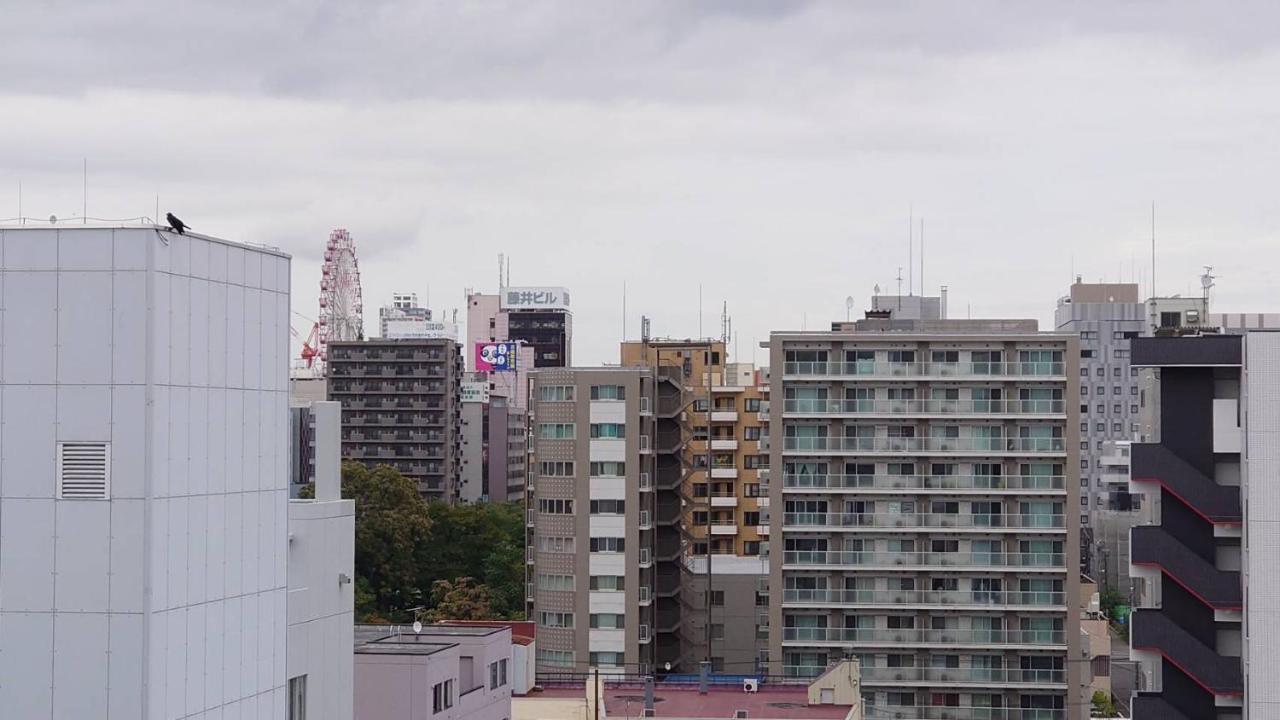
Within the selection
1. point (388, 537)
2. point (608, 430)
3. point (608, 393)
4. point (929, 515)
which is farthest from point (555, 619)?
point (388, 537)

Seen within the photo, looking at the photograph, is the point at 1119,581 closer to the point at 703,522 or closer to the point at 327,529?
the point at 703,522

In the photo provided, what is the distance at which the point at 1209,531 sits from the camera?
4962 cm

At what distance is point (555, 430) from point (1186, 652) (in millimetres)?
39888

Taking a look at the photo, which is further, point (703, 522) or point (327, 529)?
point (703, 522)

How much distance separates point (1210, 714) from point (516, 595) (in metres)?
70.6

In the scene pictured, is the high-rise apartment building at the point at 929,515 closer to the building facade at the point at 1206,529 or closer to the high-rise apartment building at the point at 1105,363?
the building facade at the point at 1206,529

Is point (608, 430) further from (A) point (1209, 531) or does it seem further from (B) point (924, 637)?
(A) point (1209, 531)

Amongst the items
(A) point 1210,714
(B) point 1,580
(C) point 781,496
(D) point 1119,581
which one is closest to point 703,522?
(C) point 781,496

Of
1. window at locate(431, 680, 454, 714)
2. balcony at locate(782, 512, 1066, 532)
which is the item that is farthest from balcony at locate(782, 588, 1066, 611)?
window at locate(431, 680, 454, 714)

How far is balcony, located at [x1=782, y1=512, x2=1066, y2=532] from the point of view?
79.1 m

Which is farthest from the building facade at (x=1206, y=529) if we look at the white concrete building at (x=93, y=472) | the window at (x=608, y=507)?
the window at (x=608, y=507)

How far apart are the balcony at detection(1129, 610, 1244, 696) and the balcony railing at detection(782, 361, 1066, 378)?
104ft

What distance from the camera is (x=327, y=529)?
35500 millimetres

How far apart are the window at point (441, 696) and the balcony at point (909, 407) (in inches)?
1424
